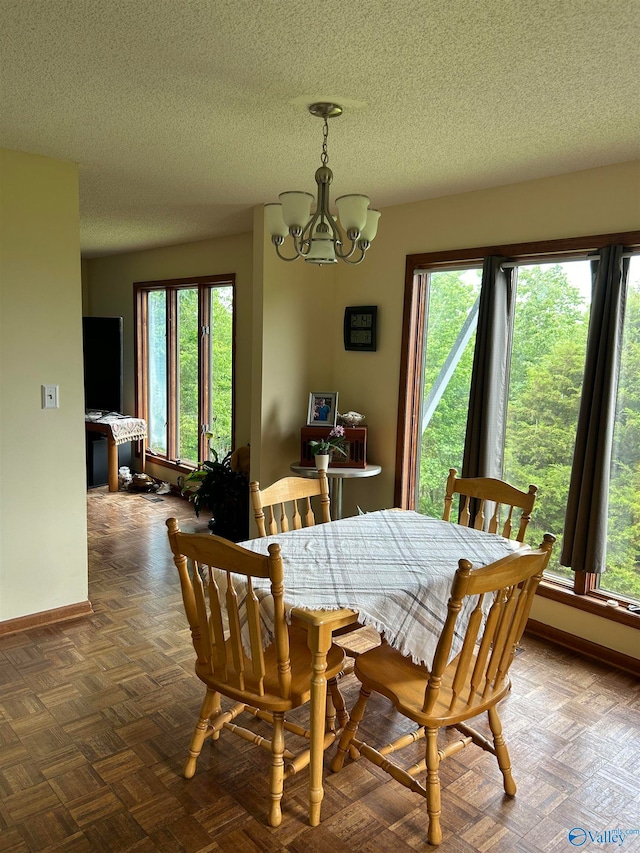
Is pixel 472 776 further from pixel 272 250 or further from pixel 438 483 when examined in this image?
pixel 272 250

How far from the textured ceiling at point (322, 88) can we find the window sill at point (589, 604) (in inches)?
83.1

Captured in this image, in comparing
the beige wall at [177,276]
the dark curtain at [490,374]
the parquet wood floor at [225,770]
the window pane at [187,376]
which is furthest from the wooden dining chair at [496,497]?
the window pane at [187,376]

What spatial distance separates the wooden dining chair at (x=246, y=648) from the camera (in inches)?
75.0

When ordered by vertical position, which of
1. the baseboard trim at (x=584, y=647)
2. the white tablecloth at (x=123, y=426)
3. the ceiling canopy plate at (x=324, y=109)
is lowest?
the baseboard trim at (x=584, y=647)

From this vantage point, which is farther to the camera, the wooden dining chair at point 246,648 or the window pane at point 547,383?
the window pane at point 547,383

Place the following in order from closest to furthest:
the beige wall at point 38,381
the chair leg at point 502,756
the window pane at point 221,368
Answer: the chair leg at point 502,756
the beige wall at point 38,381
the window pane at point 221,368

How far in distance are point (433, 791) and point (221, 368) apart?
438 cm

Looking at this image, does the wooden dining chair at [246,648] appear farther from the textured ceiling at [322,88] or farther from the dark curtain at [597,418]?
the dark curtain at [597,418]

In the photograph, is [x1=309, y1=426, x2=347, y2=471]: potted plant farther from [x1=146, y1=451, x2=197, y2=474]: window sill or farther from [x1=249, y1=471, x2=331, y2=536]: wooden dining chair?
[x1=146, y1=451, x2=197, y2=474]: window sill

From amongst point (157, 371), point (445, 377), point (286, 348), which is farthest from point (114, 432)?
point (445, 377)

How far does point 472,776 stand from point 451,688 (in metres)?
0.49

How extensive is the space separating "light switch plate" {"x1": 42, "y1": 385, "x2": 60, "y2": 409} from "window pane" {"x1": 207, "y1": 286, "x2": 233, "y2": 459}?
8.04 feet

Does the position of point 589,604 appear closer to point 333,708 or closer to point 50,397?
point 333,708
